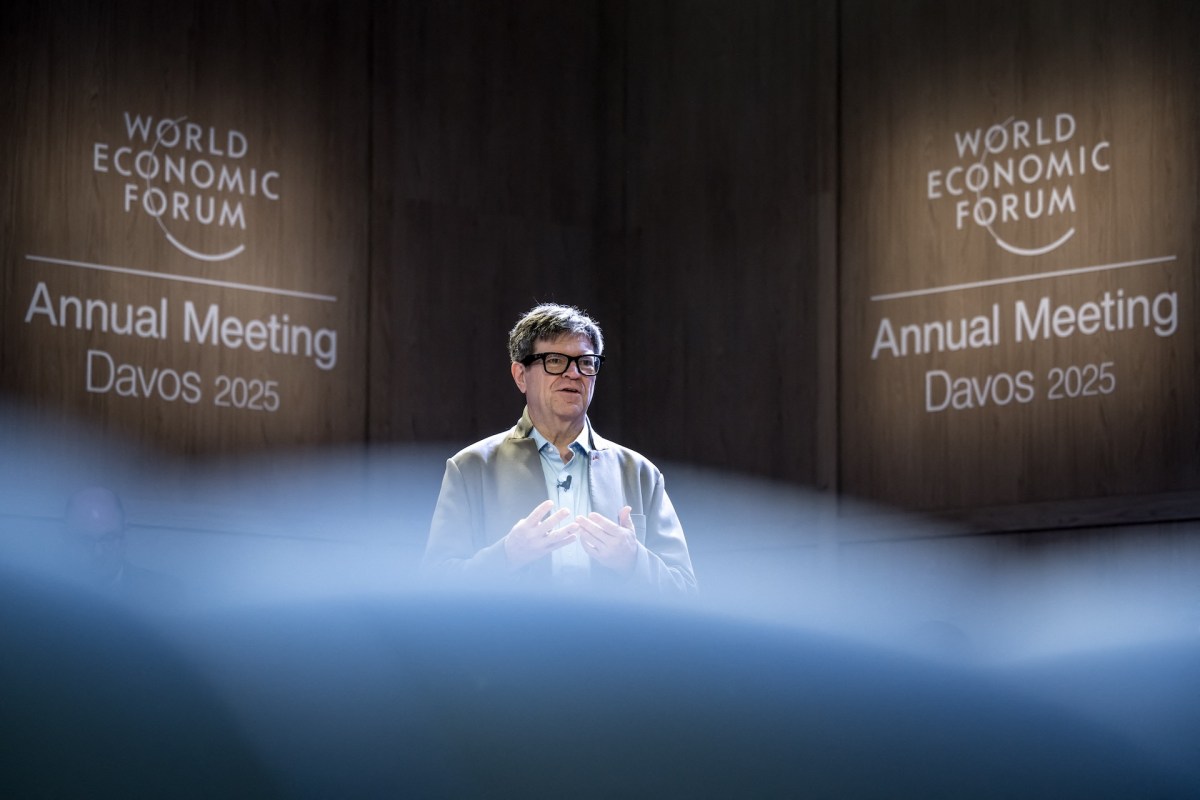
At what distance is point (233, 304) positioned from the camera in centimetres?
642

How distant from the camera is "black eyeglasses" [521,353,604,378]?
8.99ft

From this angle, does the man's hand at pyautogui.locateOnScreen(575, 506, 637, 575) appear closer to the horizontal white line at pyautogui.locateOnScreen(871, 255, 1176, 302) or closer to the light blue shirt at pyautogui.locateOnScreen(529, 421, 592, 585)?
→ the light blue shirt at pyautogui.locateOnScreen(529, 421, 592, 585)

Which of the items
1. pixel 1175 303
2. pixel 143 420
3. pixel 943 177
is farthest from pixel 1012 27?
pixel 143 420

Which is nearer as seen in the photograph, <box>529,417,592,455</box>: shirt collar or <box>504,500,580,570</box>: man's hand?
<box>504,500,580,570</box>: man's hand

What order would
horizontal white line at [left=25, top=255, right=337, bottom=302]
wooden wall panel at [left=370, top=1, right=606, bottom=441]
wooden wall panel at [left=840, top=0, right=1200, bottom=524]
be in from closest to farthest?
wooden wall panel at [left=840, top=0, right=1200, bottom=524] → horizontal white line at [left=25, top=255, right=337, bottom=302] → wooden wall panel at [left=370, top=1, right=606, bottom=441]

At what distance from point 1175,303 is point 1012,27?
4.28 ft

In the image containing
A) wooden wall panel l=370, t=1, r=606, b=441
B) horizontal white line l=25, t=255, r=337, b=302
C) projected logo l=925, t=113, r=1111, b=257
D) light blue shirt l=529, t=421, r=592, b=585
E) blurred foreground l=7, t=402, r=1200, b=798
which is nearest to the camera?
blurred foreground l=7, t=402, r=1200, b=798

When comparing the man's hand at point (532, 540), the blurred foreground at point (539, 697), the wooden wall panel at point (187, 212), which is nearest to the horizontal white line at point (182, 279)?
the wooden wall panel at point (187, 212)

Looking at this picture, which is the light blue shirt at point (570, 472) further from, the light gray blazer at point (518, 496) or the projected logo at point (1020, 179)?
the projected logo at point (1020, 179)

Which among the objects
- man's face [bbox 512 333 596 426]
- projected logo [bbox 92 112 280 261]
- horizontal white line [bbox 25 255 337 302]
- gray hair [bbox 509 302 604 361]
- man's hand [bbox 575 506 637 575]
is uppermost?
projected logo [bbox 92 112 280 261]

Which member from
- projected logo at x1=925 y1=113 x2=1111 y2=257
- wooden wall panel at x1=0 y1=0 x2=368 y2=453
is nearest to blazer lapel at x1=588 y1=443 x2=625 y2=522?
wooden wall panel at x1=0 y1=0 x2=368 y2=453

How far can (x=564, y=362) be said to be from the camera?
283cm

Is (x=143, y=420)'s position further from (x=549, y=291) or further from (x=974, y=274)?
(x=974, y=274)

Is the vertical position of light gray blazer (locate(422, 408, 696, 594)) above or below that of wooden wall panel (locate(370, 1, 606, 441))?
below
